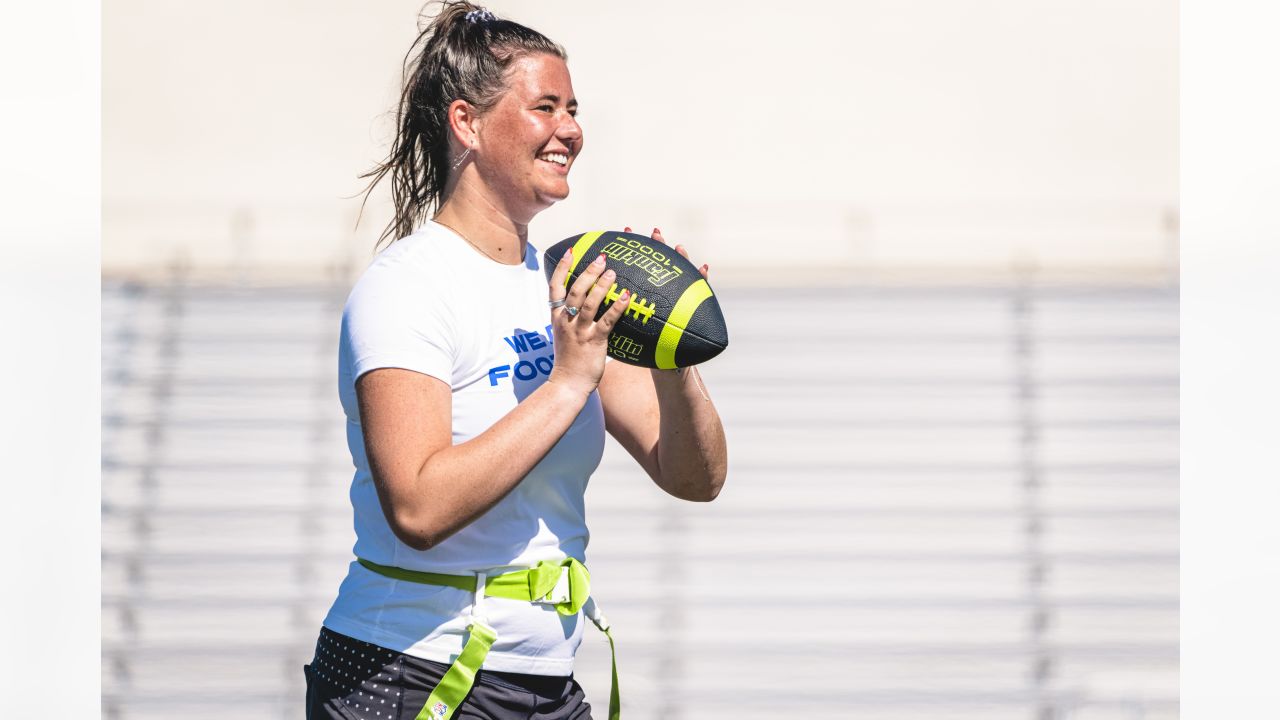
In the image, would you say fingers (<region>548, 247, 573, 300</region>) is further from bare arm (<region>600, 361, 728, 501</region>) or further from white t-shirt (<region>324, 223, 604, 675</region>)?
bare arm (<region>600, 361, 728, 501</region>)

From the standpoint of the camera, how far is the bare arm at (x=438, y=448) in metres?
1.64

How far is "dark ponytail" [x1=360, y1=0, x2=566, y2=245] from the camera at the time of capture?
6.57 feet

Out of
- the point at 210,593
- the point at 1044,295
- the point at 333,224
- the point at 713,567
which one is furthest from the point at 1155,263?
the point at 210,593

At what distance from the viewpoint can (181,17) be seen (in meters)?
4.82

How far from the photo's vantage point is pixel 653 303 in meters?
1.99

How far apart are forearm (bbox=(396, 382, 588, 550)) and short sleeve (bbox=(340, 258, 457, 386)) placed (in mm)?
141

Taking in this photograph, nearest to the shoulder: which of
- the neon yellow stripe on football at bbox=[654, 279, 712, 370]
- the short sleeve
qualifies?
the short sleeve

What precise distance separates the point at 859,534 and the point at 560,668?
11.4ft

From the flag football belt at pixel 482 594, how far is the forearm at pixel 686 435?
0.31 metres

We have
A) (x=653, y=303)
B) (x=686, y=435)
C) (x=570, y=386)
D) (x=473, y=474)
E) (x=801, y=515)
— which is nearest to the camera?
(x=473, y=474)

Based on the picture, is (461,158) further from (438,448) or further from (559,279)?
(438,448)

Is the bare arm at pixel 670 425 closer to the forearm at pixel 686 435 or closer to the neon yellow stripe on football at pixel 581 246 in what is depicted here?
the forearm at pixel 686 435

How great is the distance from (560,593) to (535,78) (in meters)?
0.89

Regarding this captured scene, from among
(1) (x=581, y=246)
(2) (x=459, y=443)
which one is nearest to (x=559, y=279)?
(1) (x=581, y=246)
